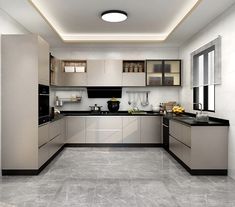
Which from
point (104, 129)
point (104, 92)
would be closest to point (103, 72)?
point (104, 92)

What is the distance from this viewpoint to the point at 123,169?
428cm

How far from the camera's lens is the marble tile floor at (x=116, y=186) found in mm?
2895

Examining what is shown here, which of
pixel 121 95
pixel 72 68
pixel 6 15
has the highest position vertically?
pixel 6 15

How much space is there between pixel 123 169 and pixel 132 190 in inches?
40.0

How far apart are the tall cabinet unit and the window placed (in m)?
2.97

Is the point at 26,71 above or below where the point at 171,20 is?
below

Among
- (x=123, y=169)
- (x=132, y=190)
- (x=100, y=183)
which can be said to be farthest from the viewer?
(x=123, y=169)

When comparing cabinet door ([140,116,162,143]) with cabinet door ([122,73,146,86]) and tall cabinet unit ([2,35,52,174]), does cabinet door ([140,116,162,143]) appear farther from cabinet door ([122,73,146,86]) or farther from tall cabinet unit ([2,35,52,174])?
tall cabinet unit ([2,35,52,174])

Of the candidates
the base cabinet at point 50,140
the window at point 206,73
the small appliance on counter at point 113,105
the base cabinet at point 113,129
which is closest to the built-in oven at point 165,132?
the base cabinet at point 113,129

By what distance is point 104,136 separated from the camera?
6.28 meters

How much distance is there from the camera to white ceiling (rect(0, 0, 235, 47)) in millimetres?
3973

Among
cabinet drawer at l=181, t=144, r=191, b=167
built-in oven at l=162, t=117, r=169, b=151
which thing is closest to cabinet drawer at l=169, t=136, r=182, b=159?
cabinet drawer at l=181, t=144, r=191, b=167

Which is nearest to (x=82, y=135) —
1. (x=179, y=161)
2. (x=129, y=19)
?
(x=179, y=161)

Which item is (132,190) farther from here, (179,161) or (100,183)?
(179,161)
